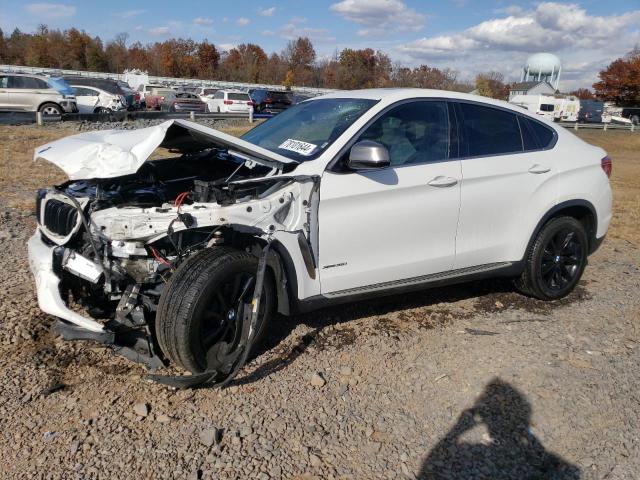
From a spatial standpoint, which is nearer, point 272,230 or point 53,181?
point 272,230

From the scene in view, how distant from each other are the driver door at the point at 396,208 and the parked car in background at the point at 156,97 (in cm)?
2987

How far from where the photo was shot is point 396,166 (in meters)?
3.96

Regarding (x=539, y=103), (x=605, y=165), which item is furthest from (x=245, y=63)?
(x=605, y=165)

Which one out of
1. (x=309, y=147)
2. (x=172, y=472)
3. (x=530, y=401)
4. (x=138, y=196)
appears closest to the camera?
(x=172, y=472)

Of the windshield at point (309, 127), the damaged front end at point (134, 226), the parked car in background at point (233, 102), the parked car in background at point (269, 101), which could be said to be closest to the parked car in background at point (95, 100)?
the parked car in background at point (233, 102)

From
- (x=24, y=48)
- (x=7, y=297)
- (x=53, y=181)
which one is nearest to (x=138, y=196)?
(x=7, y=297)

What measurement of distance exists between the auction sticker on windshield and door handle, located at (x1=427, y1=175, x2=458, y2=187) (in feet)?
2.91

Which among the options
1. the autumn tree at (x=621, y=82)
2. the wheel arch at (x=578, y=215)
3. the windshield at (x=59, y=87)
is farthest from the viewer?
the autumn tree at (x=621, y=82)

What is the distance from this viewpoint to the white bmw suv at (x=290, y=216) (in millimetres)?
3283

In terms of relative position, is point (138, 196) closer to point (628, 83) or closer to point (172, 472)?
point (172, 472)

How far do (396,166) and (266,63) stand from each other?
88.0 meters

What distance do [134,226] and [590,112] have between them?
182 feet

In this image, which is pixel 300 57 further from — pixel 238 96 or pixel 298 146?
pixel 298 146

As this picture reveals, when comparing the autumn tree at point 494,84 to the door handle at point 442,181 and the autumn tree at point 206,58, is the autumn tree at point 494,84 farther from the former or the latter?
the door handle at point 442,181
